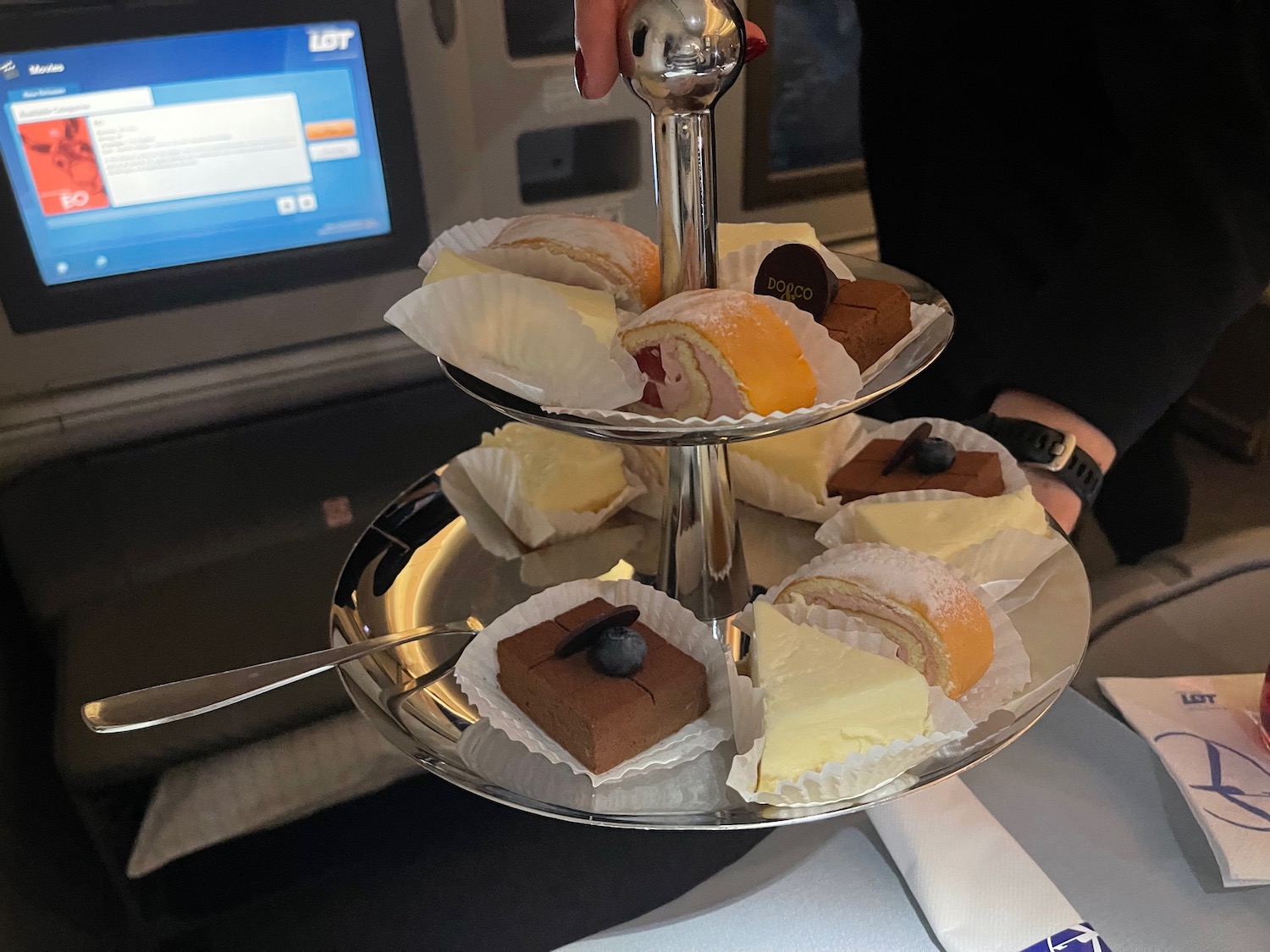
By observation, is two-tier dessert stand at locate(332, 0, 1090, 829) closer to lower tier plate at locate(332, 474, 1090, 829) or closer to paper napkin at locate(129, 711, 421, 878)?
lower tier plate at locate(332, 474, 1090, 829)

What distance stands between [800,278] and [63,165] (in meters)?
0.67

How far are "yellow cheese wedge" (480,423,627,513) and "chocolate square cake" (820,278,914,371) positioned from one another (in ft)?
0.70

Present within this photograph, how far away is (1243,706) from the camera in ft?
2.03

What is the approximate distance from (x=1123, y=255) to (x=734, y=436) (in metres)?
0.49

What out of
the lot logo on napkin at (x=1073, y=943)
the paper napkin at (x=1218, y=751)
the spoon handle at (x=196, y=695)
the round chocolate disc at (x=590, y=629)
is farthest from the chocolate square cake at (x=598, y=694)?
the paper napkin at (x=1218, y=751)

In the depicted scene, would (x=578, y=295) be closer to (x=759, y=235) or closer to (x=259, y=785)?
(x=759, y=235)

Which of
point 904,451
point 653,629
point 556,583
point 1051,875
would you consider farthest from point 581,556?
point 1051,875

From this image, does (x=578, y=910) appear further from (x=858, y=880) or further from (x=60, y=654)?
(x=60, y=654)

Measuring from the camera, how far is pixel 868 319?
525 millimetres

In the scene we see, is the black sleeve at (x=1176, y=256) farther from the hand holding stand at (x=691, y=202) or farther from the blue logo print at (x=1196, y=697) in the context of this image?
the hand holding stand at (x=691, y=202)

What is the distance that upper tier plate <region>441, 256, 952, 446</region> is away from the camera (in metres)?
0.43

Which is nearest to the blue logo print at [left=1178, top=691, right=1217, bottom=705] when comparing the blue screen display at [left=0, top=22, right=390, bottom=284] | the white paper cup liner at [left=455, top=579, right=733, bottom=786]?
the white paper cup liner at [left=455, top=579, right=733, bottom=786]

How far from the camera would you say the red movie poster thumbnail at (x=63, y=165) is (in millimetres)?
789

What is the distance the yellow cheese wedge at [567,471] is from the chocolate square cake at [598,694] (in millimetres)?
164
